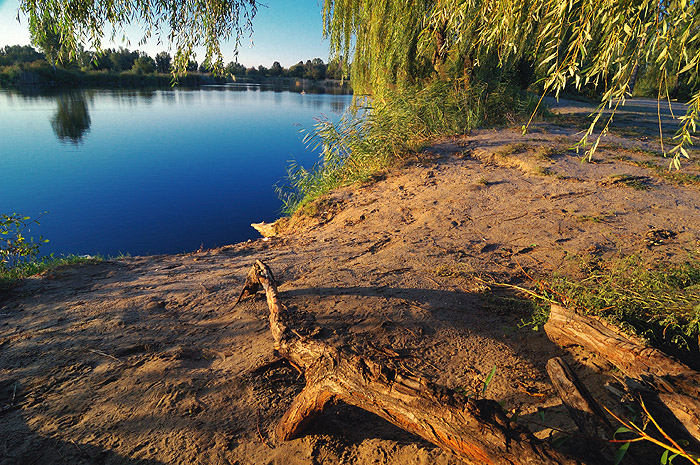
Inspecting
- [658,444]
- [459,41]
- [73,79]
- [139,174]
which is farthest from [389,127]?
[73,79]

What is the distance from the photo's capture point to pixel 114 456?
1818 mm

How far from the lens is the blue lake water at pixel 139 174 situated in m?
10.5

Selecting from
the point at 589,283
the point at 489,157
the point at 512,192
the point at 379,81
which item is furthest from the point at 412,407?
the point at 379,81

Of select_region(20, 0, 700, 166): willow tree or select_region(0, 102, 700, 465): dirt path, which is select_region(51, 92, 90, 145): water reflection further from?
select_region(0, 102, 700, 465): dirt path

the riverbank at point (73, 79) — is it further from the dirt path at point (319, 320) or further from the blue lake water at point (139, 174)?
the dirt path at point (319, 320)

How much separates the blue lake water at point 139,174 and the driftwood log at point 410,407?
8.67 meters

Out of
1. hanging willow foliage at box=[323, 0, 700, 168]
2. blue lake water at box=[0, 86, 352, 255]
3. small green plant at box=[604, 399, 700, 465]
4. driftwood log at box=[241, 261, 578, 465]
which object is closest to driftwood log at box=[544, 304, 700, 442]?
small green plant at box=[604, 399, 700, 465]

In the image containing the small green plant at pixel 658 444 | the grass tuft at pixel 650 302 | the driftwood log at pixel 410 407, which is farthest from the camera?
the grass tuft at pixel 650 302

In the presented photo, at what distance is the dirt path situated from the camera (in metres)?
1.92

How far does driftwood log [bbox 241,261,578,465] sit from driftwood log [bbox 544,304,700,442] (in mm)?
694

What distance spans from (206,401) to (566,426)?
1859mm

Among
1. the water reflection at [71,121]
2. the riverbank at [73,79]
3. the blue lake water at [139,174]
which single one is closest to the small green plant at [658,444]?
the blue lake water at [139,174]

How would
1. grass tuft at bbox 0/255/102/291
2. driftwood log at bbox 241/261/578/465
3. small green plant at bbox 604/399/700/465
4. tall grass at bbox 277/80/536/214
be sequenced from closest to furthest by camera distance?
small green plant at bbox 604/399/700/465 < driftwood log at bbox 241/261/578/465 < grass tuft at bbox 0/255/102/291 < tall grass at bbox 277/80/536/214

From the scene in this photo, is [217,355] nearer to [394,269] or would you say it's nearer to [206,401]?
[206,401]
